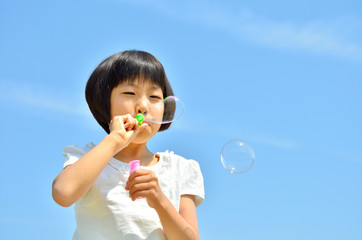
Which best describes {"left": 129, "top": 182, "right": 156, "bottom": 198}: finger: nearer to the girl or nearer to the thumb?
the girl

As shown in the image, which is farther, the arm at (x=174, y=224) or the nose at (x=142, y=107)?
the nose at (x=142, y=107)

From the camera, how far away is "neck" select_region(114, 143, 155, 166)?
3.43 metres

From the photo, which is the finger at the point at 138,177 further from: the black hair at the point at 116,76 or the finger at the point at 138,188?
the black hair at the point at 116,76

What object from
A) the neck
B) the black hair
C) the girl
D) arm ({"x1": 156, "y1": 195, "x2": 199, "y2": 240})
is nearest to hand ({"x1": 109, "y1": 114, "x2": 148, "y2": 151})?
the girl

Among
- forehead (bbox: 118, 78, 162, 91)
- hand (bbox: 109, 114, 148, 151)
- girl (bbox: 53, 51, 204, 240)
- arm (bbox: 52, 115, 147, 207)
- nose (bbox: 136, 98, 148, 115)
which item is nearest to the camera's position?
arm (bbox: 52, 115, 147, 207)

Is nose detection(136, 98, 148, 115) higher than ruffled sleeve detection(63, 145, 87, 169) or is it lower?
higher

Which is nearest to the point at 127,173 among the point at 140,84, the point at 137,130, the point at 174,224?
the point at 137,130

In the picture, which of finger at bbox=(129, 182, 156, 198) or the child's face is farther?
the child's face

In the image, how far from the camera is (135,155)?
3.47m

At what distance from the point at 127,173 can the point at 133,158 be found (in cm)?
19

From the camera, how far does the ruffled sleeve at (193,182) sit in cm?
344

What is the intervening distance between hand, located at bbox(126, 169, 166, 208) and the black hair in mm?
781

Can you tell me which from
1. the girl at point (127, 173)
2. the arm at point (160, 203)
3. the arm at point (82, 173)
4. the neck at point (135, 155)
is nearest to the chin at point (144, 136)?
the girl at point (127, 173)

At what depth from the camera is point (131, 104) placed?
3.33 metres
